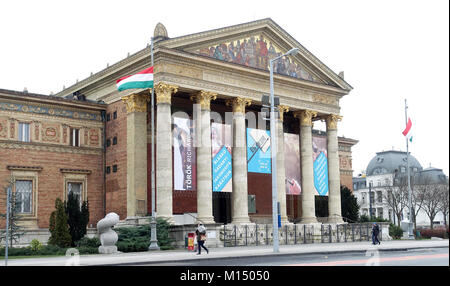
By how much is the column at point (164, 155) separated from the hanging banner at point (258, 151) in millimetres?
6777

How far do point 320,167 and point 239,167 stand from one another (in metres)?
9.35

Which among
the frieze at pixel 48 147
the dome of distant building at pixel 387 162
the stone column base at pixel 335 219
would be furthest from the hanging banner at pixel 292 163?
the dome of distant building at pixel 387 162

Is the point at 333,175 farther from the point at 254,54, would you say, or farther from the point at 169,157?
the point at 169,157

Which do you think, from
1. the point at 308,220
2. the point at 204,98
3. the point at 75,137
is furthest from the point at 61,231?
the point at 308,220

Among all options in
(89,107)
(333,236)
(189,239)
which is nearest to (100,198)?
(89,107)

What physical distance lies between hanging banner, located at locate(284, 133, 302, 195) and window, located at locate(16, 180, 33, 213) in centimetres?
1965

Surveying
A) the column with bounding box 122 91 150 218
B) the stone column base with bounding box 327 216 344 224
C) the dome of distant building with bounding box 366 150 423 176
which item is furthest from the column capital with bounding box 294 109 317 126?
the dome of distant building with bounding box 366 150 423 176

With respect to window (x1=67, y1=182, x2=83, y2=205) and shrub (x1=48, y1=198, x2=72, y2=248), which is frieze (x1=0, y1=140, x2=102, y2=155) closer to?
window (x1=67, y1=182, x2=83, y2=205)

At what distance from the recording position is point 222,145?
142 feet

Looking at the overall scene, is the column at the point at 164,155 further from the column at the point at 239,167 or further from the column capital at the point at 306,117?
the column capital at the point at 306,117

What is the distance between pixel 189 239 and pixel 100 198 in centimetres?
1334

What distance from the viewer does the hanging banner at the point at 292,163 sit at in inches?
1917

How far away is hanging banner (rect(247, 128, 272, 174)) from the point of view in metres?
44.5
